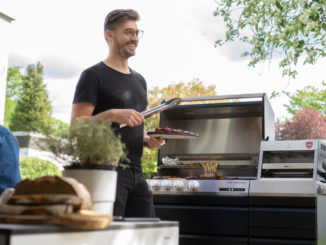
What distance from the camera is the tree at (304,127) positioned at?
19.3 m

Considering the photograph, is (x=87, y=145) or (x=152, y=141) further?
(x=152, y=141)

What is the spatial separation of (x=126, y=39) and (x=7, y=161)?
96 centimetres

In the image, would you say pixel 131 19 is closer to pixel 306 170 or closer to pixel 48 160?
pixel 48 160

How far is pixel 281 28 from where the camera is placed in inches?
213

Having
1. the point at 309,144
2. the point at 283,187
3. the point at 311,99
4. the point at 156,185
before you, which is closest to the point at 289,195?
the point at 283,187

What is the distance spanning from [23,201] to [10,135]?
1.85ft

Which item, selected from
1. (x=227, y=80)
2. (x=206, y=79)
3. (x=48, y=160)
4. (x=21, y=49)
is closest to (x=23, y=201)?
(x=48, y=160)

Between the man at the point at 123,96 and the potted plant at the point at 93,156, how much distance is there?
807mm

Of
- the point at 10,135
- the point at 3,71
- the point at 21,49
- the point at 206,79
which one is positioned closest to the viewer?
the point at 10,135

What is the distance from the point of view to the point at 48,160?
145 centimetres

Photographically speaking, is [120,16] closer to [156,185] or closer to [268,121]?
[156,185]

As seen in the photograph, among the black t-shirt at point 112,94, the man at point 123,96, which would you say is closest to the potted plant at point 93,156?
the man at point 123,96

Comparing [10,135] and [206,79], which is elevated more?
[206,79]

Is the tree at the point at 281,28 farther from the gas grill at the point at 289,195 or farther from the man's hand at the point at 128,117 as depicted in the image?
the man's hand at the point at 128,117
